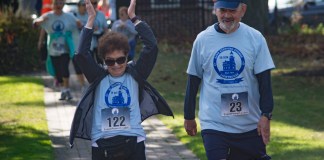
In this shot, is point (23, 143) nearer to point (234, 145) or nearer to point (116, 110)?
point (116, 110)

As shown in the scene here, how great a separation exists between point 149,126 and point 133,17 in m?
5.74

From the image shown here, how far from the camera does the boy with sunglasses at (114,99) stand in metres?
6.74

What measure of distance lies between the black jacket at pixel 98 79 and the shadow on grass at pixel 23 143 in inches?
126

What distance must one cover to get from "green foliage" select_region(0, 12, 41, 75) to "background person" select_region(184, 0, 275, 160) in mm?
14137

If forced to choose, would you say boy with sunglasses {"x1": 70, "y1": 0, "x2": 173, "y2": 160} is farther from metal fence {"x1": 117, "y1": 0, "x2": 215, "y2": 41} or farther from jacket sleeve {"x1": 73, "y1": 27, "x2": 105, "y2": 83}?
metal fence {"x1": 117, "y1": 0, "x2": 215, "y2": 41}

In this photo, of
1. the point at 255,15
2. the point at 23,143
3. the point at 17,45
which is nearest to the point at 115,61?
the point at 23,143

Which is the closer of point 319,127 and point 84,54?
point 84,54

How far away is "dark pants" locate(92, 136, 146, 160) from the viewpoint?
670cm

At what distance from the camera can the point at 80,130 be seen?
6.90 meters

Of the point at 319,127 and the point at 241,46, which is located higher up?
the point at 241,46

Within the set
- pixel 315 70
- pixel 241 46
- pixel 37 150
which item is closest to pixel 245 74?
pixel 241 46

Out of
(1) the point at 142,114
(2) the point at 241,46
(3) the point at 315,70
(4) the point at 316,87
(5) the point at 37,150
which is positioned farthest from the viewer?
(3) the point at 315,70

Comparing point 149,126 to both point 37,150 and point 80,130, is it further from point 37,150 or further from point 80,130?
point 80,130

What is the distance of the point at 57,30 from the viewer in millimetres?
15453
